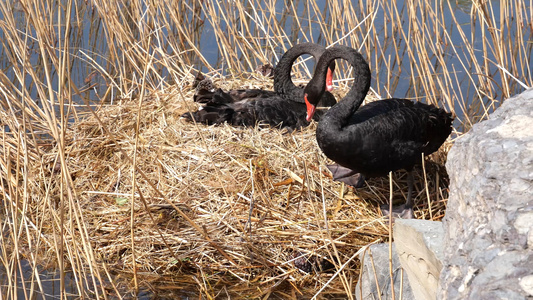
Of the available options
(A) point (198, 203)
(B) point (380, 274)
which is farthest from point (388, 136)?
(A) point (198, 203)

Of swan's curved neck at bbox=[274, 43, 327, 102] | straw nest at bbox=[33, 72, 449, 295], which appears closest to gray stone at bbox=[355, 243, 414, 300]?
straw nest at bbox=[33, 72, 449, 295]

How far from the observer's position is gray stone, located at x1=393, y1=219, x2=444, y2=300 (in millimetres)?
2049

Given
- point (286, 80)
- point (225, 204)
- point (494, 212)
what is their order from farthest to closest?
point (286, 80), point (225, 204), point (494, 212)

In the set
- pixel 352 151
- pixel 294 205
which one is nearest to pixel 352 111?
pixel 352 151

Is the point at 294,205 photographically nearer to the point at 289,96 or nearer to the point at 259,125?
the point at 259,125

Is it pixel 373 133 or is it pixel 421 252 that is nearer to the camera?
pixel 421 252

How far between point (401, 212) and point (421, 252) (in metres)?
1.39

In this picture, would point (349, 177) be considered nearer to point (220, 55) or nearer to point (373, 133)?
point (373, 133)

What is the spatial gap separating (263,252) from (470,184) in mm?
1717

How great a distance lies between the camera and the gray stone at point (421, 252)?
2049mm

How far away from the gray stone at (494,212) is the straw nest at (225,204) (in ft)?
4.00

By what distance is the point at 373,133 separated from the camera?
3311 millimetres

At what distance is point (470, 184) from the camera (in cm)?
166

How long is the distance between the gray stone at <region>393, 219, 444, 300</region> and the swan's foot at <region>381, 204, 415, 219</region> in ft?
3.62
